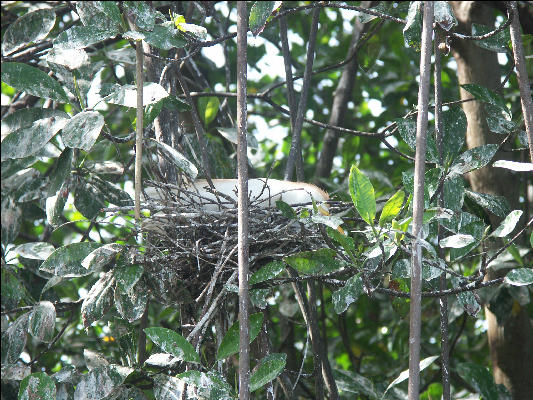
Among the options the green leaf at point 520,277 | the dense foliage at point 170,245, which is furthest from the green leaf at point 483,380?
the green leaf at point 520,277

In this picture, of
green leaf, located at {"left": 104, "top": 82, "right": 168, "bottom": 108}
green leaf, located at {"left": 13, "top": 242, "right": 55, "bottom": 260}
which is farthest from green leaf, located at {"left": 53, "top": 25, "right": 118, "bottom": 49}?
green leaf, located at {"left": 13, "top": 242, "right": 55, "bottom": 260}

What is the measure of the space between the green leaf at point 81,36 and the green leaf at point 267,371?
687 mm

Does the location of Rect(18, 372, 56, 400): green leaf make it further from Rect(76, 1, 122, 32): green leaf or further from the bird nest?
Rect(76, 1, 122, 32): green leaf

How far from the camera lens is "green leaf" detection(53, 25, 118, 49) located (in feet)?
4.76

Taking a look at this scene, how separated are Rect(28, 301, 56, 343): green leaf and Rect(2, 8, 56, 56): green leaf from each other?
2.00ft

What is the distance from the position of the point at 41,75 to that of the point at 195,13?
1161 mm

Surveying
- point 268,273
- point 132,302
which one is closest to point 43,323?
point 132,302

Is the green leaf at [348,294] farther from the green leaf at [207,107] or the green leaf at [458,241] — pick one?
the green leaf at [207,107]

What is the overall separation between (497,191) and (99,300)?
1.32m

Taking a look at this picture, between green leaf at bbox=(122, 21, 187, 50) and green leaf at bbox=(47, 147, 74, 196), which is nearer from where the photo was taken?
green leaf at bbox=(122, 21, 187, 50)

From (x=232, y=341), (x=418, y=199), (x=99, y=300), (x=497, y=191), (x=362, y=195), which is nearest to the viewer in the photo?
(x=418, y=199)

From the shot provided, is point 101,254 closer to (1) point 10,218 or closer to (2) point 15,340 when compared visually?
(2) point 15,340

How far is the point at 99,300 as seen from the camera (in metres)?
1.60

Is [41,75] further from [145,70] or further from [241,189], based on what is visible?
[241,189]
